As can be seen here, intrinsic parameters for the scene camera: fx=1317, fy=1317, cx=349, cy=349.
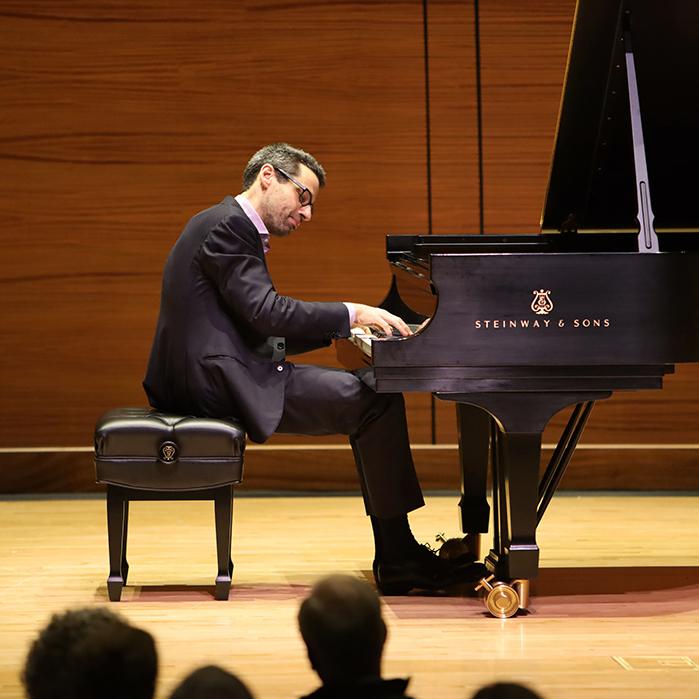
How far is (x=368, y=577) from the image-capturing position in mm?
4086

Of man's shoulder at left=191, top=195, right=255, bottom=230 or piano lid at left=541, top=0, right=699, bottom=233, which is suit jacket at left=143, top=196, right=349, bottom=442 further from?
piano lid at left=541, top=0, right=699, bottom=233

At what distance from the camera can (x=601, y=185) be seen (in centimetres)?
400

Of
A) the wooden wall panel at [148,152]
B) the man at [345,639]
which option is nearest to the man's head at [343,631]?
the man at [345,639]

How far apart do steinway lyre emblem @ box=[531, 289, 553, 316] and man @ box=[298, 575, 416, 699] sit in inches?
76.6

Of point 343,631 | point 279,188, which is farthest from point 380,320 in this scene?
point 343,631

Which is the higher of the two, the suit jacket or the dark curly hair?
the dark curly hair

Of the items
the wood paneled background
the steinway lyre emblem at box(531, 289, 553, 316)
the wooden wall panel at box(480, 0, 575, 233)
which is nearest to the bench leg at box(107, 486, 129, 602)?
the steinway lyre emblem at box(531, 289, 553, 316)

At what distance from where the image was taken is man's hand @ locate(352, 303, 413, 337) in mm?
3666

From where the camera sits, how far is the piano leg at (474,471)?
13.8ft

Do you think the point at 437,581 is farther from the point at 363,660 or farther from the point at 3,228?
the point at 3,228

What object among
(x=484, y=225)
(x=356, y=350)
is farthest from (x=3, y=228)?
(x=356, y=350)

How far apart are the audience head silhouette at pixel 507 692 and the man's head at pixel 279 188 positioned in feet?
8.97

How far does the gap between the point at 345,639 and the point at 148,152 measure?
465cm

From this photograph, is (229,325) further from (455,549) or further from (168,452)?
(455,549)
